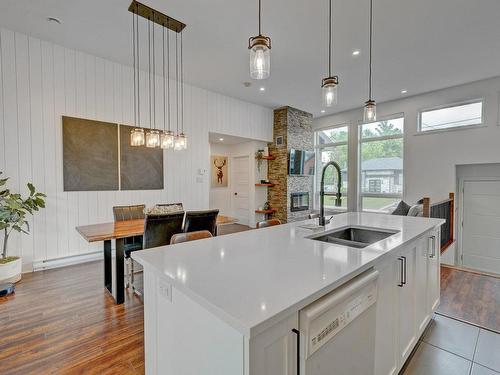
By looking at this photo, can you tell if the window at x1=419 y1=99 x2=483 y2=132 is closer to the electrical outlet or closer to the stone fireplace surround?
the stone fireplace surround

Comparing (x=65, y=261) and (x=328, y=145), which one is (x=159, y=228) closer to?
(x=65, y=261)

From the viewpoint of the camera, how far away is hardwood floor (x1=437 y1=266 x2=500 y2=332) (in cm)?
233

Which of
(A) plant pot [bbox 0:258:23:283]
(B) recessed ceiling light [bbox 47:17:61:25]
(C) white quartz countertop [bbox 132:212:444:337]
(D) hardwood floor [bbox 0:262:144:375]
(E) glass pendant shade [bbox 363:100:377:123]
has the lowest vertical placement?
(D) hardwood floor [bbox 0:262:144:375]

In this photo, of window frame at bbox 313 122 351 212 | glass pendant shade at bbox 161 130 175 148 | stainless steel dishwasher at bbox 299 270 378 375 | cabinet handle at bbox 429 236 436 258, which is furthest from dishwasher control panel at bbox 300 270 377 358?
window frame at bbox 313 122 351 212

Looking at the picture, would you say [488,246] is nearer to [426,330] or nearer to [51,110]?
[426,330]

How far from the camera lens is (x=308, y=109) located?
263 inches

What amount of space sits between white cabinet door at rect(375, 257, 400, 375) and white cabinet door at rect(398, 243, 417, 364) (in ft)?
0.25

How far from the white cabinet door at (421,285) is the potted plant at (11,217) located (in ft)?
13.9

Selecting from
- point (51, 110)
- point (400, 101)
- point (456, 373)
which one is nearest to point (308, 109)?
point (400, 101)

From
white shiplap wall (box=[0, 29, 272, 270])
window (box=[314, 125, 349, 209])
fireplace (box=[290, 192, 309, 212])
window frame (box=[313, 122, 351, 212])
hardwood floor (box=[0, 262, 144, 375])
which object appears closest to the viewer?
→ hardwood floor (box=[0, 262, 144, 375])

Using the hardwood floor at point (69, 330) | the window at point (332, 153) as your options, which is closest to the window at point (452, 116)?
the window at point (332, 153)

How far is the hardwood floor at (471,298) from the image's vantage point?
7.64 feet

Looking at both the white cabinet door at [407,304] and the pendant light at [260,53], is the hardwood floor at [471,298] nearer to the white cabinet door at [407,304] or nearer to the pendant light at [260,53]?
the white cabinet door at [407,304]

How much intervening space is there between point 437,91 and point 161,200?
645 centimetres
